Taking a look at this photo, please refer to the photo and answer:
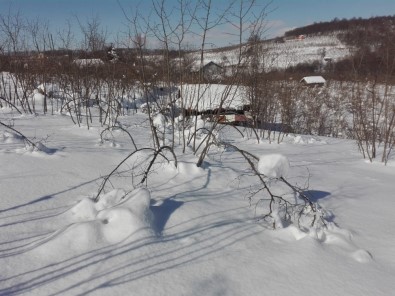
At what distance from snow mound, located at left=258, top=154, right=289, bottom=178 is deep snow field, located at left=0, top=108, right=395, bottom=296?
35 centimetres

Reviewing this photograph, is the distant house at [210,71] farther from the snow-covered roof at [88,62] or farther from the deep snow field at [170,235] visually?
the snow-covered roof at [88,62]

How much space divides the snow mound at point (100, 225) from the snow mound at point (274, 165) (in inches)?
39.7

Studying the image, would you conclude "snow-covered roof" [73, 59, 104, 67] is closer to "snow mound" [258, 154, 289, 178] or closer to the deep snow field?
the deep snow field

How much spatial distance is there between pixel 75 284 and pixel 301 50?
2946 inches

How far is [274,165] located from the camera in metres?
2.80

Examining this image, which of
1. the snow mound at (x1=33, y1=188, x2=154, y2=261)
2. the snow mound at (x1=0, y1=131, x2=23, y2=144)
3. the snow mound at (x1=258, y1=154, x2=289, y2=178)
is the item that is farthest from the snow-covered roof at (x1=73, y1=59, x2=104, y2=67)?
the snow mound at (x1=258, y1=154, x2=289, y2=178)

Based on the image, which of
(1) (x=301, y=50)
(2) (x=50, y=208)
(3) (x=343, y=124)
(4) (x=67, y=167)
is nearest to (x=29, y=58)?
(4) (x=67, y=167)

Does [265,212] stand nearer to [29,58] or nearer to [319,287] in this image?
[319,287]

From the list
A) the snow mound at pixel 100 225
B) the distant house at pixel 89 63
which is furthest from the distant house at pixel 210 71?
the distant house at pixel 89 63

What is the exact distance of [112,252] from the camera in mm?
2014

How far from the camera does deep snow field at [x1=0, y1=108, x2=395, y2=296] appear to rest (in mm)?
1846

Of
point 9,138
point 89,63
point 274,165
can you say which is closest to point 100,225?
point 274,165

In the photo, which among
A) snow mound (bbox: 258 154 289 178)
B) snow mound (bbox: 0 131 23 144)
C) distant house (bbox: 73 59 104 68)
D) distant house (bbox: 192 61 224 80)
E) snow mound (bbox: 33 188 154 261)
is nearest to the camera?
snow mound (bbox: 33 188 154 261)

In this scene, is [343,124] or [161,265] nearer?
[161,265]
